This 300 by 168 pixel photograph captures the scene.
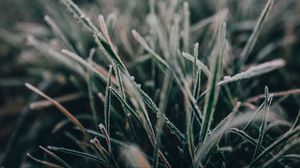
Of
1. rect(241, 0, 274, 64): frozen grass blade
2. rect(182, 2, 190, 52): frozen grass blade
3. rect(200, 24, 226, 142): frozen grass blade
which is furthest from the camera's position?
rect(182, 2, 190, 52): frozen grass blade

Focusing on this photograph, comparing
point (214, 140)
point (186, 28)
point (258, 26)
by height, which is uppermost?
point (186, 28)

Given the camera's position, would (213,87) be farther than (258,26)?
No

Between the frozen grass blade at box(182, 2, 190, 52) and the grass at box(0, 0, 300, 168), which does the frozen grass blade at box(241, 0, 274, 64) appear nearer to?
the grass at box(0, 0, 300, 168)

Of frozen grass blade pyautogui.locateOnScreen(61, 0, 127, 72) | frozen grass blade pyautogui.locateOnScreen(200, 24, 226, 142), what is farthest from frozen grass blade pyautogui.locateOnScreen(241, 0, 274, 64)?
frozen grass blade pyautogui.locateOnScreen(61, 0, 127, 72)

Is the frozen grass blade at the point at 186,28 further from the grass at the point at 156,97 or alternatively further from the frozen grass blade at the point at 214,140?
the frozen grass blade at the point at 214,140

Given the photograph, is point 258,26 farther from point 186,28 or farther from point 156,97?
point 156,97

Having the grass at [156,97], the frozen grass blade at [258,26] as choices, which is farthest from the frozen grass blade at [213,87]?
the frozen grass blade at [258,26]

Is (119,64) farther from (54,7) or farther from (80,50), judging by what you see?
(54,7)

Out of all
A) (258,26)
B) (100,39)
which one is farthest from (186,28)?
(100,39)

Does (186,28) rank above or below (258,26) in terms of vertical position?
above

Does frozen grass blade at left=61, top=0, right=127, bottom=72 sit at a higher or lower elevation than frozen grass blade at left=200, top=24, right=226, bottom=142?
higher
